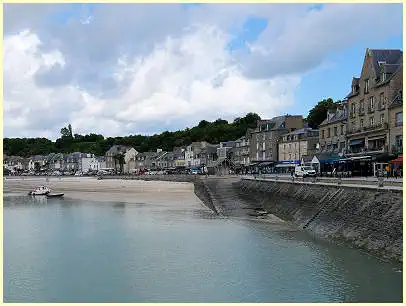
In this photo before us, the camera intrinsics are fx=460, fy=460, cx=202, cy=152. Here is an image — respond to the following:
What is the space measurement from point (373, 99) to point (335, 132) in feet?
41.3

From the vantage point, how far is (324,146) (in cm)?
6644

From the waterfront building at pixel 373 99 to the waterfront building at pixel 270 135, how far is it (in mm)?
31738

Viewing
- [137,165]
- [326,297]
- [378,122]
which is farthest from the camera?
[137,165]

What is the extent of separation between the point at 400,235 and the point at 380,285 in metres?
3.72

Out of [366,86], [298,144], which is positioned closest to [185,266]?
[366,86]

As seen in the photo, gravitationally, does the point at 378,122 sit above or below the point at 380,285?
above

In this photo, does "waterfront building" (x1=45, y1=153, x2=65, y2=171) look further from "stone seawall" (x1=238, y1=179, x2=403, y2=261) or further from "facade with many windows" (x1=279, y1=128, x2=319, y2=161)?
"stone seawall" (x1=238, y1=179, x2=403, y2=261)

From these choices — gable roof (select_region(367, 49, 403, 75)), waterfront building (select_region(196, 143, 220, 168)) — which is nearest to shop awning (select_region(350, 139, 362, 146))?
gable roof (select_region(367, 49, 403, 75))

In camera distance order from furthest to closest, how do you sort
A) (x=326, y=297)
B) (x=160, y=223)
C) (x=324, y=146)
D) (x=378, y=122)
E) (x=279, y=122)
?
(x=279, y=122) → (x=324, y=146) → (x=378, y=122) → (x=160, y=223) → (x=326, y=297)

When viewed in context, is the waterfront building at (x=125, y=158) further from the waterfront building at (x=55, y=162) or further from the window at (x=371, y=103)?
the window at (x=371, y=103)

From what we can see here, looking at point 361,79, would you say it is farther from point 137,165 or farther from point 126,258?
point 137,165

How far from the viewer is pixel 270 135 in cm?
9031

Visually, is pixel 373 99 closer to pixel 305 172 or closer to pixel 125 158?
pixel 305 172

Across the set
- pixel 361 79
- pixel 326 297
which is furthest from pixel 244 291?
pixel 361 79
